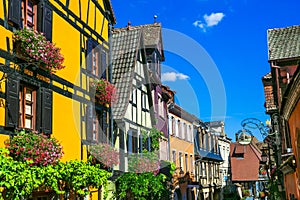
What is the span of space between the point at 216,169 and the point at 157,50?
21156 mm

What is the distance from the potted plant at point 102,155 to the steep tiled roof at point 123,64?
9.45ft

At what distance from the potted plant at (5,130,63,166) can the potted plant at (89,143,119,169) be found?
349 centimetres

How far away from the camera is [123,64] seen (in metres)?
18.8

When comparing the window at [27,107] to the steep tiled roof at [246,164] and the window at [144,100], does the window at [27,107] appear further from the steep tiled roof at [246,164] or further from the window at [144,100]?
the steep tiled roof at [246,164]

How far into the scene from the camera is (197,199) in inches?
1379

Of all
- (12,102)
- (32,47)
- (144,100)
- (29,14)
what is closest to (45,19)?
(29,14)

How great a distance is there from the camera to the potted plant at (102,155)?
1388 cm

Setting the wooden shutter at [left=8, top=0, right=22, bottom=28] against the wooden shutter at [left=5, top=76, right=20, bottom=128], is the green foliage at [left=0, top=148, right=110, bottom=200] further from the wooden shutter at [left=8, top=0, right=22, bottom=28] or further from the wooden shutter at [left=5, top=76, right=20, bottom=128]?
the wooden shutter at [left=8, top=0, right=22, bottom=28]

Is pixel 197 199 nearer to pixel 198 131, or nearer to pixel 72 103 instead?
pixel 198 131

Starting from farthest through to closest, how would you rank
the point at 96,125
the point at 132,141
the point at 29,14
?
the point at 132,141, the point at 96,125, the point at 29,14

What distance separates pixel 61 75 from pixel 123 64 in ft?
21.4

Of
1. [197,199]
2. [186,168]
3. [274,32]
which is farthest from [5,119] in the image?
[197,199]

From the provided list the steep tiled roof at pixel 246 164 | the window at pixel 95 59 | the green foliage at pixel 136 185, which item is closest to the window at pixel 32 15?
the window at pixel 95 59

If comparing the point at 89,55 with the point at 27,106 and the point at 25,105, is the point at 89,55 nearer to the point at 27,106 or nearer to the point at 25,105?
the point at 27,106
